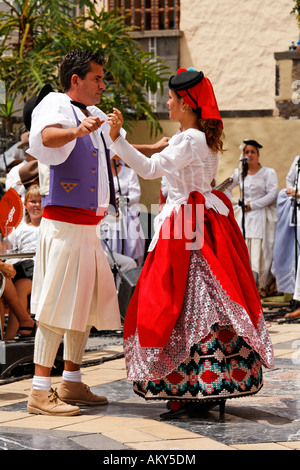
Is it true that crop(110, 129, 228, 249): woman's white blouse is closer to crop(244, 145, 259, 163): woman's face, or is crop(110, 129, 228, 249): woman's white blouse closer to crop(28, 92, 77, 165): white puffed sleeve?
crop(28, 92, 77, 165): white puffed sleeve

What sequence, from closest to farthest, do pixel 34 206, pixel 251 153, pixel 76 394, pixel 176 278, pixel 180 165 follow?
pixel 176 278
pixel 180 165
pixel 76 394
pixel 34 206
pixel 251 153

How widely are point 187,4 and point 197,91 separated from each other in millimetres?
9500

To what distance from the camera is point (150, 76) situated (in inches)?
439

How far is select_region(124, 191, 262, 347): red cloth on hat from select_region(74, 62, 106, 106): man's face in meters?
0.70

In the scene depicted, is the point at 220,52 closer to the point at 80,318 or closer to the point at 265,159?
the point at 265,159

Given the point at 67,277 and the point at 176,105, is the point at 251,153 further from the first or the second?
the point at 67,277

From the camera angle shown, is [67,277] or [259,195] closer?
[67,277]

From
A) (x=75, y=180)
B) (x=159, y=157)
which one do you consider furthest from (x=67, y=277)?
(x=159, y=157)

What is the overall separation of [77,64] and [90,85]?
0.12m

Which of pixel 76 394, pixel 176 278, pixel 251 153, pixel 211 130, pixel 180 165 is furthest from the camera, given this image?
pixel 251 153

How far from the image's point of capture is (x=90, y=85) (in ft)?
13.8

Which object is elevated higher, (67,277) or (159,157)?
(159,157)

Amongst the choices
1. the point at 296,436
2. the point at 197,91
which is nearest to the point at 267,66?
the point at 197,91

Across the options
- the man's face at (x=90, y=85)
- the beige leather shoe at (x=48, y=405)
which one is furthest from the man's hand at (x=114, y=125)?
the beige leather shoe at (x=48, y=405)
